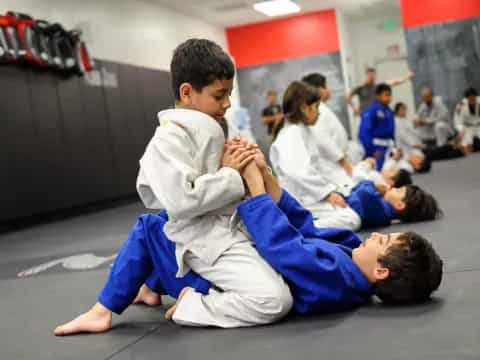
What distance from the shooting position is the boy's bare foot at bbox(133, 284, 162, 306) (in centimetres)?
271

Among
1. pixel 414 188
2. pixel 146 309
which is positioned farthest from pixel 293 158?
pixel 146 309

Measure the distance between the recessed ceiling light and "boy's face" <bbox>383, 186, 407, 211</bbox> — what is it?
9669 millimetres

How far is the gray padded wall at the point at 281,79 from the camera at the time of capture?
15.6m

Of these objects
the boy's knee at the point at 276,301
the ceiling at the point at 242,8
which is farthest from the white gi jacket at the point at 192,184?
the ceiling at the point at 242,8

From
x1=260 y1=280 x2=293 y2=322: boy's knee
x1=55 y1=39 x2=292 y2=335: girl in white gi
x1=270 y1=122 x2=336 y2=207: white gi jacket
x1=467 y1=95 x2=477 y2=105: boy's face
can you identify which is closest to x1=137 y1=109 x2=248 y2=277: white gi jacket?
x1=55 y1=39 x2=292 y2=335: girl in white gi

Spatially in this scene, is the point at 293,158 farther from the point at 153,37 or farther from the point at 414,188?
the point at 153,37

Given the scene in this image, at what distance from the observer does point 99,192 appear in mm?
9641

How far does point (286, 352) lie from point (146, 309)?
949 mm

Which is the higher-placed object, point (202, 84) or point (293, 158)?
point (202, 84)

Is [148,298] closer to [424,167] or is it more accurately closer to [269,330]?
[269,330]

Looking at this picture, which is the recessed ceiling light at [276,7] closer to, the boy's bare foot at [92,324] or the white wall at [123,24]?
the white wall at [123,24]

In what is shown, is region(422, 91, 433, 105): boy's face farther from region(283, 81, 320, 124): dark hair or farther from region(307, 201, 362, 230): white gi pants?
region(307, 201, 362, 230): white gi pants

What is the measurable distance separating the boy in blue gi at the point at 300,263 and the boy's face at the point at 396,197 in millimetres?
2151

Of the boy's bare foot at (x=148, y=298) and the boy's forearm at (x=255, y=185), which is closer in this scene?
the boy's forearm at (x=255, y=185)
